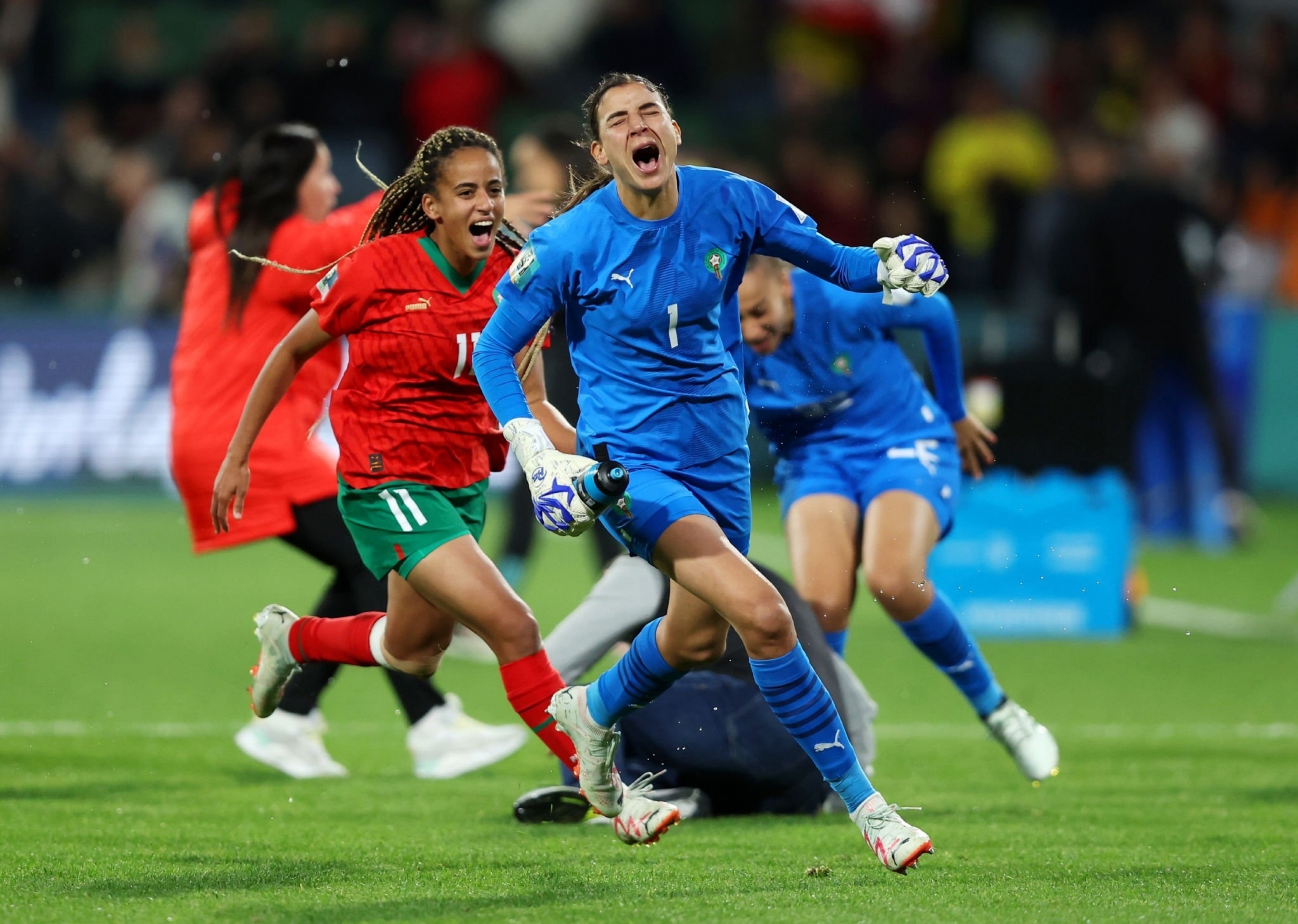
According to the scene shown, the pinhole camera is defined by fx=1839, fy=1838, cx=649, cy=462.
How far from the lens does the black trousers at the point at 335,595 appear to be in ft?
20.4

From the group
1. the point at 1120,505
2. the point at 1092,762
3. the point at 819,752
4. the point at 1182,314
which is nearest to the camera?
the point at 819,752

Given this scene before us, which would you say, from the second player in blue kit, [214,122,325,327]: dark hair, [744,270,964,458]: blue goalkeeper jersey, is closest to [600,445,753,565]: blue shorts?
the second player in blue kit

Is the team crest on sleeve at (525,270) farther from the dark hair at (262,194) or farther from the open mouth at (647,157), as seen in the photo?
the dark hair at (262,194)

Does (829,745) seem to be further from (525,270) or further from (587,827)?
(525,270)

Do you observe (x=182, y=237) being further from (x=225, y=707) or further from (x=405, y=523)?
(x=405, y=523)

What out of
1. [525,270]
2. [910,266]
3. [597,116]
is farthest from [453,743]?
[910,266]

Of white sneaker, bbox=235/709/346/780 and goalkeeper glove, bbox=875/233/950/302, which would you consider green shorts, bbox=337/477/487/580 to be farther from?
goalkeeper glove, bbox=875/233/950/302

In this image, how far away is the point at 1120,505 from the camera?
388 inches

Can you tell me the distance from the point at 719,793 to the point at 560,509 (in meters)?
1.57

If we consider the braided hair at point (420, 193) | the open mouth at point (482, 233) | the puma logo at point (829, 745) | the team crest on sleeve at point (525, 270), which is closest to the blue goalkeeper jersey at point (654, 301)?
the team crest on sleeve at point (525, 270)

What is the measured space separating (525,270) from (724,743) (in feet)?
5.19

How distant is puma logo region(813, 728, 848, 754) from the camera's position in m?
4.62

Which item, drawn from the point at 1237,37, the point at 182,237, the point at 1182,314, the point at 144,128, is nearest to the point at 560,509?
the point at 1182,314

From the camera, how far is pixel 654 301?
467cm
